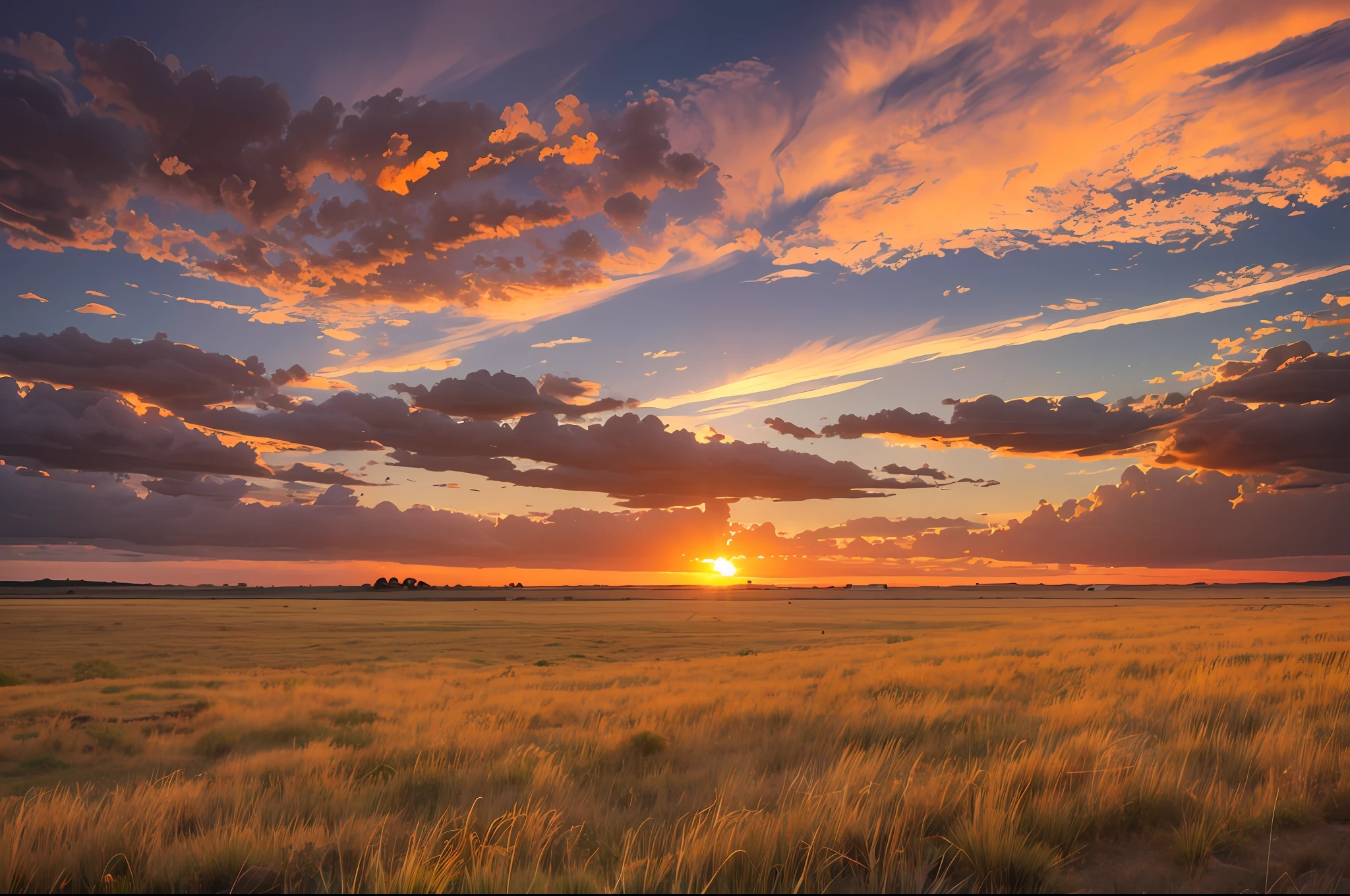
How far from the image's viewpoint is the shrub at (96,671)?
28.9m

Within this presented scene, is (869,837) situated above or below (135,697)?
above

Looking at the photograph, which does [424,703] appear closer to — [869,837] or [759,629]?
[869,837]

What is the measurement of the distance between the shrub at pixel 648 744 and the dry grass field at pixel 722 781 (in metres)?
0.04

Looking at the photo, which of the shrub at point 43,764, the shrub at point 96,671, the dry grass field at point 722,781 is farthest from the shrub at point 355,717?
the shrub at point 96,671

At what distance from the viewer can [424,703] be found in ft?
57.4

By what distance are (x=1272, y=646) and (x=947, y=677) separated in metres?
11.9

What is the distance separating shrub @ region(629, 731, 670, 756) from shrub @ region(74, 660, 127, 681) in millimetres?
29115

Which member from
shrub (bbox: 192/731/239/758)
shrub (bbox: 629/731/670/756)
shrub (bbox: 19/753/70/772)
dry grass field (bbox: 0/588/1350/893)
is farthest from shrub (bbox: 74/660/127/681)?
shrub (bbox: 629/731/670/756)

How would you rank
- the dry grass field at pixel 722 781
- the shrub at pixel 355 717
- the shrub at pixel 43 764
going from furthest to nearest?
the shrub at pixel 355 717
the shrub at pixel 43 764
the dry grass field at pixel 722 781

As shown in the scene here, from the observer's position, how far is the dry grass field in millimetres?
4828

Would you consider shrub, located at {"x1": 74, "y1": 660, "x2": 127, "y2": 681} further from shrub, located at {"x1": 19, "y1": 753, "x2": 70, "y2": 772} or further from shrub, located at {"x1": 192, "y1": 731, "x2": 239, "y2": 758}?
shrub, located at {"x1": 192, "y1": 731, "x2": 239, "y2": 758}

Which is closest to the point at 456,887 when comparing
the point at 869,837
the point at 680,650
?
the point at 869,837

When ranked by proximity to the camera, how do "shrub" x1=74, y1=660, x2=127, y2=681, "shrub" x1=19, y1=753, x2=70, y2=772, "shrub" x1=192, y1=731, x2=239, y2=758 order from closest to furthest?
"shrub" x1=19, y1=753, x2=70, y2=772, "shrub" x1=192, y1=731, x2=239, y2=758, "shrub" x1=74, y1=660, x2=127, y2=681

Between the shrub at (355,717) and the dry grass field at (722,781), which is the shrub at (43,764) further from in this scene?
the shrub at (355,717)
